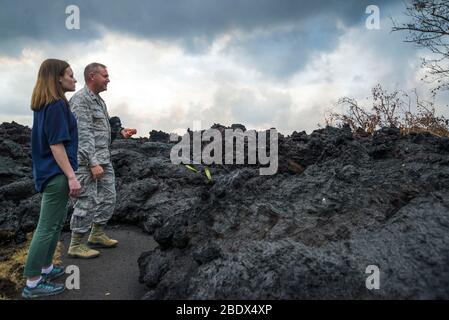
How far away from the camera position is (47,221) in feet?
Result: 13.1

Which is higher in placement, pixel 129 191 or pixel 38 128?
pixel 38 128

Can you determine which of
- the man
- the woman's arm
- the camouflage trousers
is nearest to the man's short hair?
the man

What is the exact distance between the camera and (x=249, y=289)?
10.7ft

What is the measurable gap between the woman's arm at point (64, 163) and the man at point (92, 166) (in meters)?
1.16

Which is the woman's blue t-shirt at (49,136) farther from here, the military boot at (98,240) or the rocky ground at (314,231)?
the military boot at (98,240)

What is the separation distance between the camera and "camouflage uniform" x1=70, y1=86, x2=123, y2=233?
16.8 feet

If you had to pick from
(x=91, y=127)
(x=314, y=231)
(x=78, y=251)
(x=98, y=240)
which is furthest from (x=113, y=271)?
(x=314, y=231)

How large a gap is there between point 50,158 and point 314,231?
2.66 metres

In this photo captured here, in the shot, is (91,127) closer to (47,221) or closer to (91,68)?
(91,68)

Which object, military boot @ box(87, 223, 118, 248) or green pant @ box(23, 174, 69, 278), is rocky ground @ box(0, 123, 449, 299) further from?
green pant @ box(23, 174, 69, 278)
